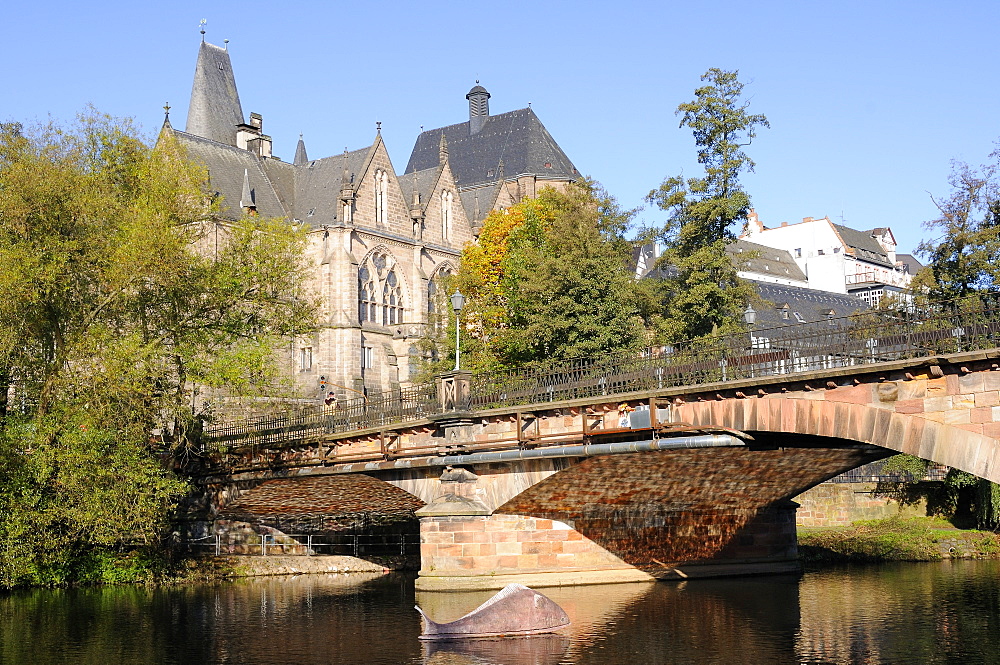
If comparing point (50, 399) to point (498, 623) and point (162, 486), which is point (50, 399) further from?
point (498, 623)

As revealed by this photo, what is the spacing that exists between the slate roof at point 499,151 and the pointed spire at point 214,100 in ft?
56.5

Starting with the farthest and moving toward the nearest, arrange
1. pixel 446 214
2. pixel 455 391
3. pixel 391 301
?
pixel 446 214
pixel 391 301
pixel 455 391

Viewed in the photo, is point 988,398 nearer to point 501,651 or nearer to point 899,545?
point 501,651

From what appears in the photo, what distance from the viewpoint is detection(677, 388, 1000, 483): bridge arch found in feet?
58.1

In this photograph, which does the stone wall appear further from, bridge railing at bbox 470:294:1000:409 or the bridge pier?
bridge railing at bbox 470:294:1000:409

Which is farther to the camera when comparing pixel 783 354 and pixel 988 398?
pixel 783 354

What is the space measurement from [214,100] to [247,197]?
16635mm

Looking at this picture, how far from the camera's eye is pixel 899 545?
4131cm

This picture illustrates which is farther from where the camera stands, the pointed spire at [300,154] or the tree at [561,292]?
the pointed spire at [300,154]

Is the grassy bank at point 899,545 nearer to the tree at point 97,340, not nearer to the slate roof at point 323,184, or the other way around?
the tree at point 97,340

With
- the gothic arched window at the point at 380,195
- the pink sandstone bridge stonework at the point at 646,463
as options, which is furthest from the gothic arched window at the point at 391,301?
the pink sandstone bridge stonework at the point at 646,463

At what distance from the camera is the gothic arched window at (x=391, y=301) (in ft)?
226

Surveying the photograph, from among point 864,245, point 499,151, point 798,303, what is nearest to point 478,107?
point 499,151

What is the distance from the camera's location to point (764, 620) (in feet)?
80.9
